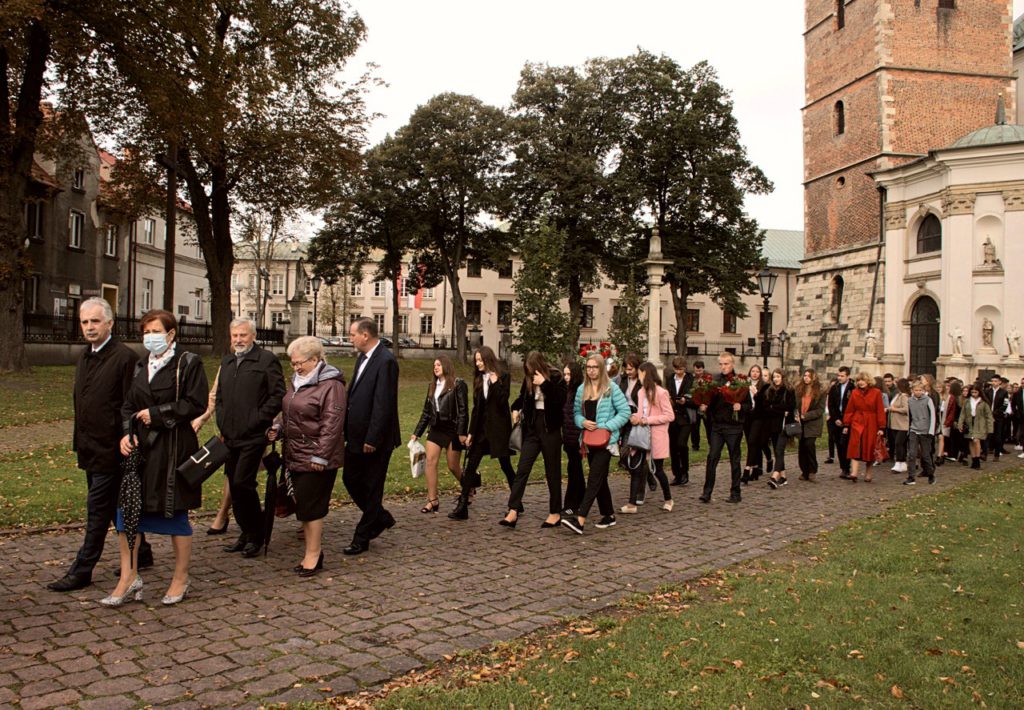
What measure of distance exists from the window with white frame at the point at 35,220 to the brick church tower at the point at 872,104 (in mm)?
38864

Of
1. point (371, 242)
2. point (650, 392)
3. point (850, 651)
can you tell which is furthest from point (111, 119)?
point (850, 651)

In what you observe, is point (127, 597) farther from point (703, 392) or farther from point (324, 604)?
point (703, 392)

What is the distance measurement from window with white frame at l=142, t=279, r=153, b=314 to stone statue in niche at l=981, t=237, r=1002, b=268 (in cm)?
4260

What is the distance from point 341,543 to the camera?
7773 millimetres

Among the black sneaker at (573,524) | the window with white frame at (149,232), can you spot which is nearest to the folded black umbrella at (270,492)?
the black sneaker at (573,524)

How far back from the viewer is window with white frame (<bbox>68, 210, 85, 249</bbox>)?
37.4 m

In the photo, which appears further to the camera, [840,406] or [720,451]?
[840,406]

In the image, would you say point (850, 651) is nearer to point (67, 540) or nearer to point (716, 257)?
point (67, 540)

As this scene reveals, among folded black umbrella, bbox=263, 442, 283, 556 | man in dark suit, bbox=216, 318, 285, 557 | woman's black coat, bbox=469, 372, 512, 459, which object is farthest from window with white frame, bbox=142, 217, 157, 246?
folded black umbrella, bbox=263, 442, 283, 556

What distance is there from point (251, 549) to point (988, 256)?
1395 inches

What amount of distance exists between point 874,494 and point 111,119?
974 inches

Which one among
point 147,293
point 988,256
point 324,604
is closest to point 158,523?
point 324,604

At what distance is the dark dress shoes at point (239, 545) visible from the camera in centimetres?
722

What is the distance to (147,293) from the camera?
46188mm
